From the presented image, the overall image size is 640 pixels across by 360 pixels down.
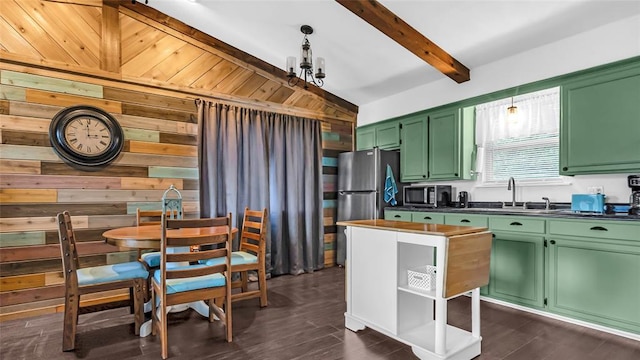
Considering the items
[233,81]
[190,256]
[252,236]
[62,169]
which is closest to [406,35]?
[233,81]

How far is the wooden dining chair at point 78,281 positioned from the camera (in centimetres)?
241

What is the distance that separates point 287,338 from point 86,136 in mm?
2793

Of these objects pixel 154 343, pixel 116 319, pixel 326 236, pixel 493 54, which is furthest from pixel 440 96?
pixel 116 319

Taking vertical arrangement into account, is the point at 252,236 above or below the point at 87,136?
below

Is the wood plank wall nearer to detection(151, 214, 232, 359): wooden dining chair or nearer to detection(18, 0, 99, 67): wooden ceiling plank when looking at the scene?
detection(18, 0, 99, 67): wooden ceiling plank

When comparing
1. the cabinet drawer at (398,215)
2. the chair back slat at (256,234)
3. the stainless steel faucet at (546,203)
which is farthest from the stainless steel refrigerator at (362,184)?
the stainless steel faucet at (546,203)

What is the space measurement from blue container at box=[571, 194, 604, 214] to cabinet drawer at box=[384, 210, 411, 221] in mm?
1729

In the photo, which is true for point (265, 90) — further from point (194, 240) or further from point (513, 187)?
point (513, 187)

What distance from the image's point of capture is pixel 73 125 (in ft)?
10.8

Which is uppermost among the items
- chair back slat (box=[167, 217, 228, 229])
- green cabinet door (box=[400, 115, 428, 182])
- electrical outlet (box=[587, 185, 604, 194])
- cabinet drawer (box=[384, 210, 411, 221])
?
green cabinet door (box=[400, 115, 428, 182])

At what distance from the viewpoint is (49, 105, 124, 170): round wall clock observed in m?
3.22

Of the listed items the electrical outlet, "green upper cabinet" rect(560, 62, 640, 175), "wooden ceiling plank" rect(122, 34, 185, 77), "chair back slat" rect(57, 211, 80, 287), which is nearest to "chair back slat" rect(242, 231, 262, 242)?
"chair back slat" rect(57, 211, 80, 287)

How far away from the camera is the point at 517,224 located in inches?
125

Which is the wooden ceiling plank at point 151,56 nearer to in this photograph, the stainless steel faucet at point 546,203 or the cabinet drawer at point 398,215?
the cabinet drawer at point 398,215
